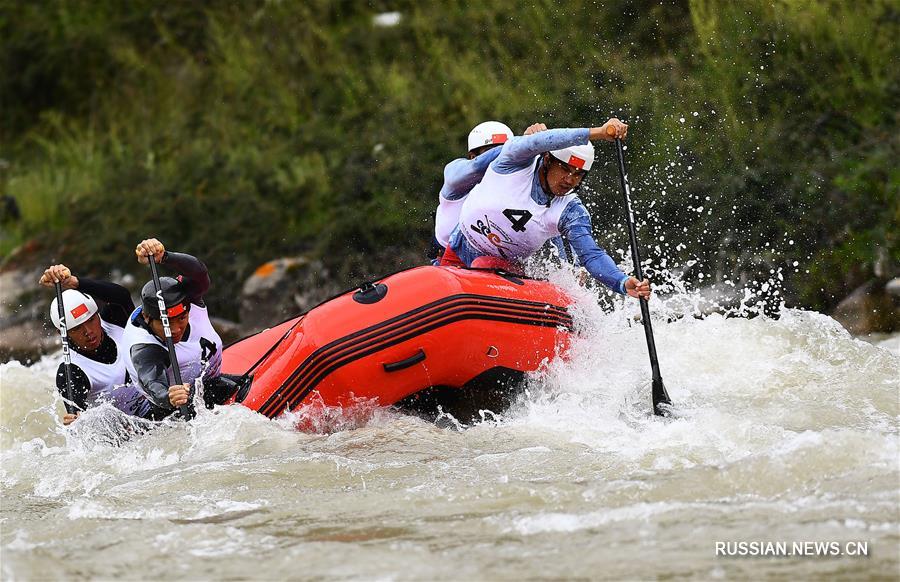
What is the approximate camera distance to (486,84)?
13211 mm

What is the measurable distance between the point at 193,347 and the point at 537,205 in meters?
2.31

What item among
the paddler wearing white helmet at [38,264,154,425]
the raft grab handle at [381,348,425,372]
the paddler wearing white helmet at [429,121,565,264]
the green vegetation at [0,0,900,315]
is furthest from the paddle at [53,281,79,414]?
the green vegetation at [0,0,900,315]

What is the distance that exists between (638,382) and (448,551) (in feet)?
9.86

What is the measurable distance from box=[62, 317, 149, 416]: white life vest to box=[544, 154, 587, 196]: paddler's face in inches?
115

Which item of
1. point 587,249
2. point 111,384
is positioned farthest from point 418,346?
point 111,384

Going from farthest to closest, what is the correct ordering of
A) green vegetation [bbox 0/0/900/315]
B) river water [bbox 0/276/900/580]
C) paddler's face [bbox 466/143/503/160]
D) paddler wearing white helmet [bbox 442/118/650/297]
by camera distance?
green vegetation [bbox 0/0/900/315] < paddler's face [bbox 466/143/503/160] < paddler wearing white helmet [bbox 442/118/650/297] < river water [bbox 0/276/900/580]

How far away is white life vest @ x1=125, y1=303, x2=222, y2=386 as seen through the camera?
7332mm

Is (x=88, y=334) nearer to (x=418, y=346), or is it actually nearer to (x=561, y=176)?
(x=418, y=346)

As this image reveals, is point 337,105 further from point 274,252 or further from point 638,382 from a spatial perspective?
point 638,382

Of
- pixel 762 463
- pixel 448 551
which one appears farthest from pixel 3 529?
pixel 762 463

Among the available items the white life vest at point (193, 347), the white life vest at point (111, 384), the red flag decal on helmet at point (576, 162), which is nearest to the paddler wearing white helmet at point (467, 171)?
the red flag decal on helmet at point (576, 162)

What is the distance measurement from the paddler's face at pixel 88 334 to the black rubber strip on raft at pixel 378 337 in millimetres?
1362

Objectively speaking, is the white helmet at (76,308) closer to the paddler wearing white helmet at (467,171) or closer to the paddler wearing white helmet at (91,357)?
the paddler wearing white helmet at (91,357)

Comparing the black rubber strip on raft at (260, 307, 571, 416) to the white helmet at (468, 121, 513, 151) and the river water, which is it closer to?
the river water
